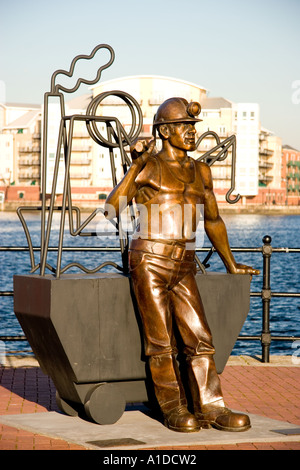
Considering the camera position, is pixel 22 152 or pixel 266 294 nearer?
pixel 266 294

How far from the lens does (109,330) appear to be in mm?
5668

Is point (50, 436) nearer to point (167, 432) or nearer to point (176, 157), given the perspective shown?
point (167, 432)

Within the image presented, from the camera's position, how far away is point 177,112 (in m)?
5.83

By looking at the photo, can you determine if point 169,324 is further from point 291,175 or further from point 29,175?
point 291,175

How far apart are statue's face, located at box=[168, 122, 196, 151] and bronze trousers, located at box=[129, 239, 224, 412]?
631 mm

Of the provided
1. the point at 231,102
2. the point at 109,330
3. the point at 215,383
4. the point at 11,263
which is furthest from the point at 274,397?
the point at 231,102

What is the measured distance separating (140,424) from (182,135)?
1.79 m

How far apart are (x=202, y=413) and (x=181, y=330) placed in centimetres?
51

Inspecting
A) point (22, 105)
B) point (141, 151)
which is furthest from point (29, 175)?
point (141, 151)

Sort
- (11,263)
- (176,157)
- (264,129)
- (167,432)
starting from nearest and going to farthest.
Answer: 1. (167,432)
2. (176,157)
3. (11,263)
4. (264,129)

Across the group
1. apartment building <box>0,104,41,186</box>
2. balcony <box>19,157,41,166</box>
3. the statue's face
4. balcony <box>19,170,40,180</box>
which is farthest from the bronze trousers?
balcony <box>19,157,41,166</box>

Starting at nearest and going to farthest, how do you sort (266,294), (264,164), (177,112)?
(177,112), (266,294), (264,164)

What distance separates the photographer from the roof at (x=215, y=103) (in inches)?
4690
